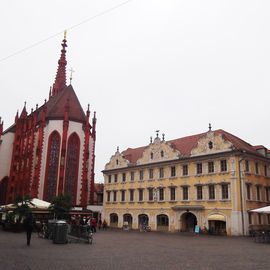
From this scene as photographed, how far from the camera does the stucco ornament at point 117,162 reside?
2002 inches

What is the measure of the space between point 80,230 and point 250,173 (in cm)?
2155

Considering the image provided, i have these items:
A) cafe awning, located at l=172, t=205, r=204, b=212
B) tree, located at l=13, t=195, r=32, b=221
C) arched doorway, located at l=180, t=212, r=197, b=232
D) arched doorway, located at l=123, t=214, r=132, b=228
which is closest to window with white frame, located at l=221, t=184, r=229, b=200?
cafe awning, located at l=172, t=205, r=204, b=212

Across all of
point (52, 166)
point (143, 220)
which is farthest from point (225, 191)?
point (52, 166)

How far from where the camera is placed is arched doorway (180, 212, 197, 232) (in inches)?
1586

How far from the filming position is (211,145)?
3878 centimetres

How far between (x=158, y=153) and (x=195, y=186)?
7.91 m

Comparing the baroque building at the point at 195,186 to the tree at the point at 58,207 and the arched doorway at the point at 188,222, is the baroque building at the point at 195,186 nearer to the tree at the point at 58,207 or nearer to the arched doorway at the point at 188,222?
→ the arched doorway at the point at 188,222

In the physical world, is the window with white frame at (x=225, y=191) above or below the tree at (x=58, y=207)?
above

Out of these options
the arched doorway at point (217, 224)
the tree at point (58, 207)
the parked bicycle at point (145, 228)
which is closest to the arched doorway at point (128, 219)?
the parked bicycle at point (145, 228)

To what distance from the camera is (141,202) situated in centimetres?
4559

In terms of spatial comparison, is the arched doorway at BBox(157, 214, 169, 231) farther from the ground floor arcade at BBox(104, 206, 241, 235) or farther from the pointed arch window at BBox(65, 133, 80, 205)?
the pointed arch window at BBox(65, 133, 80, 205)

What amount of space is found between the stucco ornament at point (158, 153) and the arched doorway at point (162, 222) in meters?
7.28

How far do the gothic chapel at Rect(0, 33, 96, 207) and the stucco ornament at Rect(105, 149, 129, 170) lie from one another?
288 cm

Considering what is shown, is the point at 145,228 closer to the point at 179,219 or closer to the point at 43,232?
the point at 179,219
